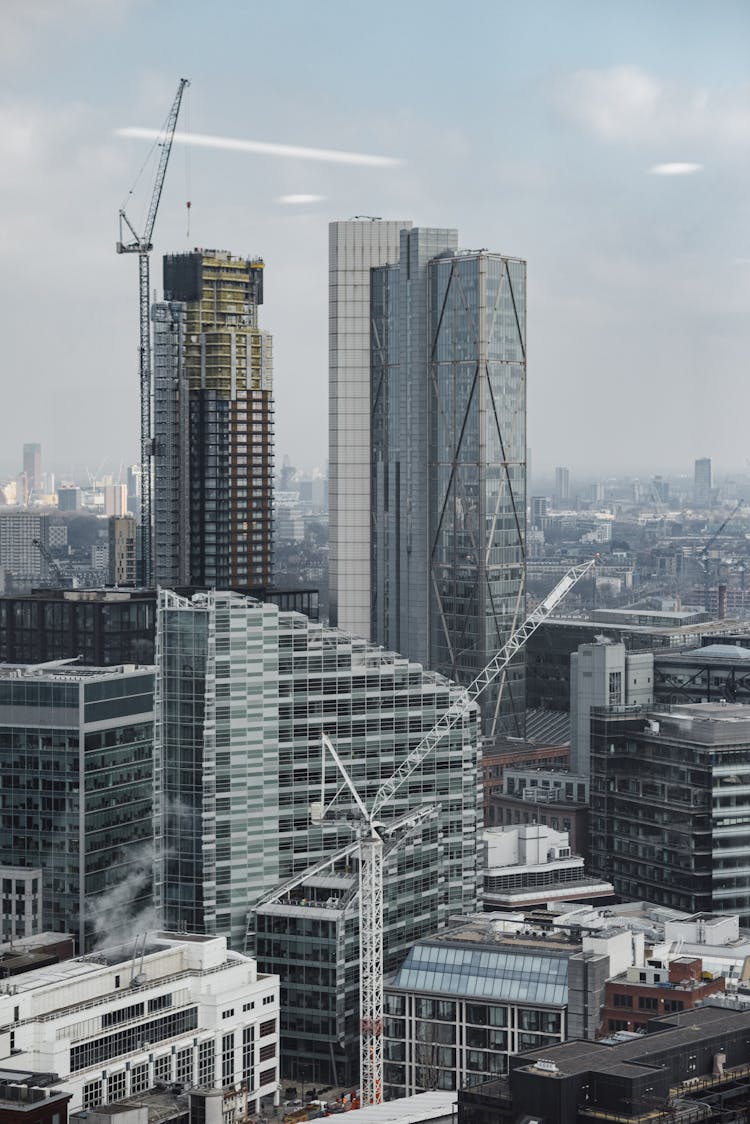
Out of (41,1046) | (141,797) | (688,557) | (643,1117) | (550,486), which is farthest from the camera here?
(688,557)

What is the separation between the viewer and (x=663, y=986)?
2212cm

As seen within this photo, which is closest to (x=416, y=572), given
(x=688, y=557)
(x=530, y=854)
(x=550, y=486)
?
(x=550, y=486)

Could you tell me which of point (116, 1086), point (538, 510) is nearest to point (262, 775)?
point (116, 1086)

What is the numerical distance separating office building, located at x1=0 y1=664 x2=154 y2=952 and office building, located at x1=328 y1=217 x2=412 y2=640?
15.4 metres

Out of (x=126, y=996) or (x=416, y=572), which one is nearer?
(x=126, y=996)

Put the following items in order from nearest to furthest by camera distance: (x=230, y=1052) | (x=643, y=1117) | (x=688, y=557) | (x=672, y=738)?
(x=643, y=1117) → (x=230, y=1052) → (x=672, y=738) → (x=688, y=557)

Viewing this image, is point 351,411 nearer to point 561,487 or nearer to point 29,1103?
point 561,487

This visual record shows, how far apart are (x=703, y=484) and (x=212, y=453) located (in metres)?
11.2

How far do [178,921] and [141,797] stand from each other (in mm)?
3692

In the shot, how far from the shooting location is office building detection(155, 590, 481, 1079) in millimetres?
24734

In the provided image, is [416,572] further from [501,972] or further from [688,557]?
[501,972]

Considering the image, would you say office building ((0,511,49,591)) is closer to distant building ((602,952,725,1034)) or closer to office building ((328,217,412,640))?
office building ((328,217,412,640))

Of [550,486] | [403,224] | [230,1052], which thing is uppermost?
[403,224]

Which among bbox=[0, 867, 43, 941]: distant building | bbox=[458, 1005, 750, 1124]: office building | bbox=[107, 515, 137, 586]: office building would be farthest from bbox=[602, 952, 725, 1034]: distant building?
bbox=[107, 515, 137, 586]: office building
